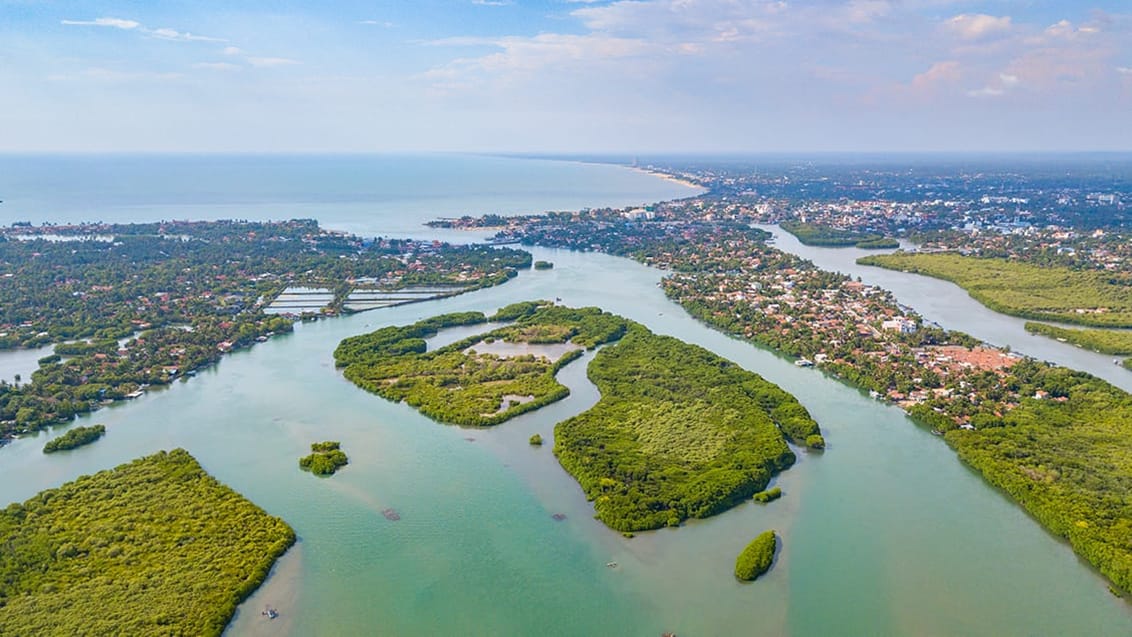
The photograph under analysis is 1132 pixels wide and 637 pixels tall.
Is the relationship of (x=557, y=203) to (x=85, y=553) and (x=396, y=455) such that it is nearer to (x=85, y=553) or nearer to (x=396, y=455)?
(x=396, y=455)

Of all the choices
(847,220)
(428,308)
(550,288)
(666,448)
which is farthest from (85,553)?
(847,220)

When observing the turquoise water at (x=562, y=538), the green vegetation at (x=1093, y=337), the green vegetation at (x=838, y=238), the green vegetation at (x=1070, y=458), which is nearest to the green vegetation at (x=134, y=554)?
the turquoise water at (x=562, y=538)

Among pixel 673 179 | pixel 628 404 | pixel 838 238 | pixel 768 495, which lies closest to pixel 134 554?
pixel 628 404

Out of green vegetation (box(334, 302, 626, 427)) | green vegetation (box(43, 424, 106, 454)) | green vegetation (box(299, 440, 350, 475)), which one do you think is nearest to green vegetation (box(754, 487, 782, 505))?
green vegetation (box(334, 302, 626, 427))

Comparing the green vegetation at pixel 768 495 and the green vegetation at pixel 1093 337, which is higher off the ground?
the green vegetation at pixel 1093 337

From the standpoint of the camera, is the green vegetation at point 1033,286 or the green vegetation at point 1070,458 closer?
the green vegetation at point 1070,458

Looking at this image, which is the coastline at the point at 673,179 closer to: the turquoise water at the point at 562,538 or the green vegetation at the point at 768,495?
the turquoise water at the point at 562,538
